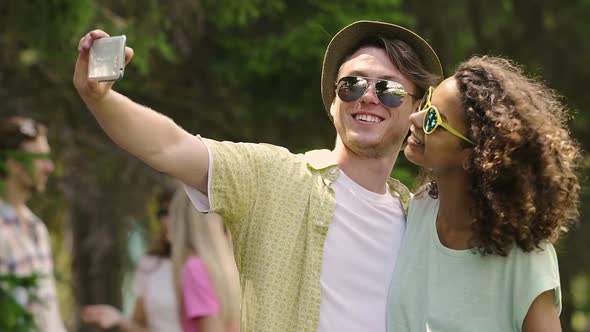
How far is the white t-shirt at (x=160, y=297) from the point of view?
566cm

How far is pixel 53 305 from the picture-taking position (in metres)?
5.77

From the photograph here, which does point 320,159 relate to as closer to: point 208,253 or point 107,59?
point 107,59

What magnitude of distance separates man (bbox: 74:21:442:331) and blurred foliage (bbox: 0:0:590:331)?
9.16 ft

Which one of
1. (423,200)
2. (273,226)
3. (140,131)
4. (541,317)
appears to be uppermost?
(140,131)

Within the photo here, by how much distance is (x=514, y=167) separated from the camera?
9.89 ft

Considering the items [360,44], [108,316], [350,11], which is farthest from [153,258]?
[350,11]

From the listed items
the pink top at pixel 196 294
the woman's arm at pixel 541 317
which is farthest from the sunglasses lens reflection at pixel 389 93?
the pink top at pixel 196 294

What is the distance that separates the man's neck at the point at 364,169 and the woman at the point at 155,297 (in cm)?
225

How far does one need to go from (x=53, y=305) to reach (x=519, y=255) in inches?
131

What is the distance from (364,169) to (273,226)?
1.48ft

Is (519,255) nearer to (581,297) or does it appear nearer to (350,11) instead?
(350,11)

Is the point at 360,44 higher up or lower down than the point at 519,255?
higher up

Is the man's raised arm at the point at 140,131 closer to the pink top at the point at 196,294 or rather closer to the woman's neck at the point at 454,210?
the woman's neck at the point at 454,210

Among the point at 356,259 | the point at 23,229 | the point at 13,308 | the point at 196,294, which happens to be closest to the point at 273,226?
the point at 356,259
